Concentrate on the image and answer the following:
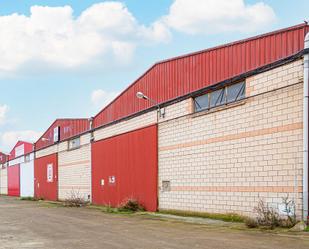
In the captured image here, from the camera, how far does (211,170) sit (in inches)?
736

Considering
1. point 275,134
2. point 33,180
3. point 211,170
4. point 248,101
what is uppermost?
point 248,101

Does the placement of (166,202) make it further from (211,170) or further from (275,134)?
(275,134)

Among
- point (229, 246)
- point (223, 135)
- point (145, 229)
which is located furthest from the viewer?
point (223, 135)

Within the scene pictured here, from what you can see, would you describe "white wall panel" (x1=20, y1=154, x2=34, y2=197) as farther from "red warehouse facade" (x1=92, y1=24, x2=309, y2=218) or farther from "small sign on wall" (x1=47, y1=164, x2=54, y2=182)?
"red warehouse facade" (x1=92, y1=24, x2=309, y2=218)

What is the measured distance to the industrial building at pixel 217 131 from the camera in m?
14.7

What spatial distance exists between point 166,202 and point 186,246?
→ 11.1 meters

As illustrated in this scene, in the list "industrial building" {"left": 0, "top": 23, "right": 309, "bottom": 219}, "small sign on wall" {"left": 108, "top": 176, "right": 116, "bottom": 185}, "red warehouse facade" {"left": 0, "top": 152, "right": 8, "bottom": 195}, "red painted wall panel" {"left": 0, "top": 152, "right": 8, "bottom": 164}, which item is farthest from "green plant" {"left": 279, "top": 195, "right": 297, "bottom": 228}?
"red painted wall panel" {"left": 0, "top": 152, "right": 8, "bottom": 164}

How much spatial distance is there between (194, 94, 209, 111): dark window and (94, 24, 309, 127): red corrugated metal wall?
45 centimetres

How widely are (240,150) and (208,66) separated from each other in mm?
4161

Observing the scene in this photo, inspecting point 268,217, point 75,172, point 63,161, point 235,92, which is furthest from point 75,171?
point 268,217

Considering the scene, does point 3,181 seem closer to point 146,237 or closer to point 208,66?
point 208,66

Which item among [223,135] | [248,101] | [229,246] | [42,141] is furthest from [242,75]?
[42,141]

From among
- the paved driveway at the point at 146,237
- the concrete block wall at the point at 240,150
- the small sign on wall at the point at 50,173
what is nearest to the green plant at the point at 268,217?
the concrete block wall at the point at 240,150

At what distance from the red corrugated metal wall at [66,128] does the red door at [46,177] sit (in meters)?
1.87
